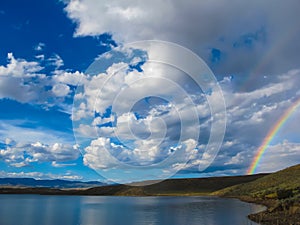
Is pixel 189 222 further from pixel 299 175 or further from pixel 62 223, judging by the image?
pixel 299 175

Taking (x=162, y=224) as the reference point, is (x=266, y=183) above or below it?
above

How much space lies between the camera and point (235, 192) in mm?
185500

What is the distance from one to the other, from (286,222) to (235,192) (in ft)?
472

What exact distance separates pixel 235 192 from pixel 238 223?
136431 mm

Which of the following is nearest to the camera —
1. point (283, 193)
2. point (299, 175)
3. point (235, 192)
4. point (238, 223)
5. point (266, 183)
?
point (238, 223)

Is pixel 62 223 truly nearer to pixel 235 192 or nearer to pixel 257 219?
pixel 257 219

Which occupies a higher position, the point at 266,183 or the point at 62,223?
the point at 266,183

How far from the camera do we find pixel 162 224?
188 ft

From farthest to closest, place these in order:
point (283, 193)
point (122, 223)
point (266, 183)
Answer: point (266, 183), point (283, 193), point (122, 223)

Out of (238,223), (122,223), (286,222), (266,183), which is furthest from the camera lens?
(266,183)

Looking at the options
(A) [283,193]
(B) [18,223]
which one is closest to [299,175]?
(A) [283,193]

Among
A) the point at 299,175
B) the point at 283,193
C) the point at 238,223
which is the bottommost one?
the point at 238,223

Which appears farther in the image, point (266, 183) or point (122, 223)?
point (266, 183)

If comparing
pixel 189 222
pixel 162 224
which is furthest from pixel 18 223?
pixel 189 222
